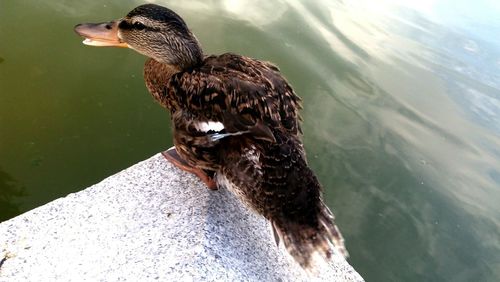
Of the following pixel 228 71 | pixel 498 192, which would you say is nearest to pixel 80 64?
pixel 228 71

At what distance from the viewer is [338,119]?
3889 millimetres

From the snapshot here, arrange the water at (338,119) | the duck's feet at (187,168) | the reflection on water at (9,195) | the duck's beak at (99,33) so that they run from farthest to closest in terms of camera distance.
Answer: the water at (338,119) → the reflection on water at (9,195) → the duck's beak at (99,33) → the duck's feet at (187,168)

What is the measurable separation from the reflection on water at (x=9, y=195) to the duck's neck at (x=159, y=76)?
1032 millimetres

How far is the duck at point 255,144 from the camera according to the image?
1855 millimetres

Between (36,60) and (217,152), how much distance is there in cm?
219

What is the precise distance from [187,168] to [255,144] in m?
0.62

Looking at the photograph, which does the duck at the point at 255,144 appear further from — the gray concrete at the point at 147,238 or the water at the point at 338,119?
the water at the point at 338,119

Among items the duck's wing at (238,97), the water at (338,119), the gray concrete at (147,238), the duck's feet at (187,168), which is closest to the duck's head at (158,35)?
the duck's wing at (238,97)

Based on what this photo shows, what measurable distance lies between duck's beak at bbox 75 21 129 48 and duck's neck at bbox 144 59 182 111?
179 millimetres

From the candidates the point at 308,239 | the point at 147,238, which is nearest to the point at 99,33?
the point at 147,238

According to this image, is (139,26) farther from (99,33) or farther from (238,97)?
(238,97)

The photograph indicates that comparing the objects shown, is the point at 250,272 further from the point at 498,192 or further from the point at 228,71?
the point at 498,192

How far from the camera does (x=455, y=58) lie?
5.11m

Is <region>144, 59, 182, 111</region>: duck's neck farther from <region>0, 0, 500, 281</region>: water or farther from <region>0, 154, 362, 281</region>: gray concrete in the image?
<region>0, 0, 500, 281</region>: water
